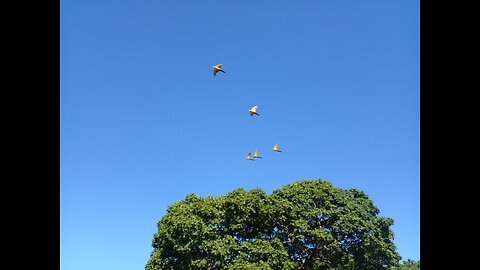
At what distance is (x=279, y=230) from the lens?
1091 inches

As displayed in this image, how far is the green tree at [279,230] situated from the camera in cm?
2633

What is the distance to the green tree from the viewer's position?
26328 mm
